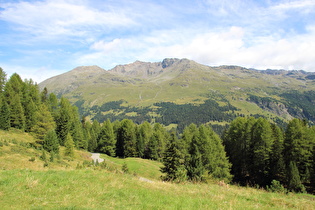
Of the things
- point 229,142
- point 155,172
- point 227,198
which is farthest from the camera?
point 229,142

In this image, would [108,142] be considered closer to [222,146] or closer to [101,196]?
[222,146]

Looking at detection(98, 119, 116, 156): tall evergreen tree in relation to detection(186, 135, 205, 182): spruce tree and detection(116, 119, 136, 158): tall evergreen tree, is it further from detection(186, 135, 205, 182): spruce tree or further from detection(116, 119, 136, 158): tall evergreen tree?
detection(186, 135, 205, 182): spruce tree

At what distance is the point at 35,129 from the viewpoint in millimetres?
46719

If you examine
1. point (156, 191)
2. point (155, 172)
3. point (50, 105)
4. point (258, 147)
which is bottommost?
point (155, 172)

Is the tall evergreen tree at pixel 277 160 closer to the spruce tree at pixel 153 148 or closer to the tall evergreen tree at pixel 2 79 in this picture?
the spruce tree at pixel 153 148

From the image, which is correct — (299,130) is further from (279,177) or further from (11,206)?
(11,206)

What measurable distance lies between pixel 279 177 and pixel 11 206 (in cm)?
5240

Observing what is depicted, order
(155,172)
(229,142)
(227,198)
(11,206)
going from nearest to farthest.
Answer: (11,206)
(227,198)
(155,172)
(229,142)

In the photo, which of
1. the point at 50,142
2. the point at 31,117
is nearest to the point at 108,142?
the point at 31,117

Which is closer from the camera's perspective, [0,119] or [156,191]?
[156,191]

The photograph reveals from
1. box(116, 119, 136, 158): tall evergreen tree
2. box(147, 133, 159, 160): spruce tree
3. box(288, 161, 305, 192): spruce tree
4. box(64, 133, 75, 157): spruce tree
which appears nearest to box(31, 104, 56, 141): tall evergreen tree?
box(64, 133, 75, 157): spruce tree

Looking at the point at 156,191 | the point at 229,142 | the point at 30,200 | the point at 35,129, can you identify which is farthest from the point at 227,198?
the point at 229,142

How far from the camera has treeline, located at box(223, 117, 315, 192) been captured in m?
41.8

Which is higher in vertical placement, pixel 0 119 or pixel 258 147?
pixel 0 119
